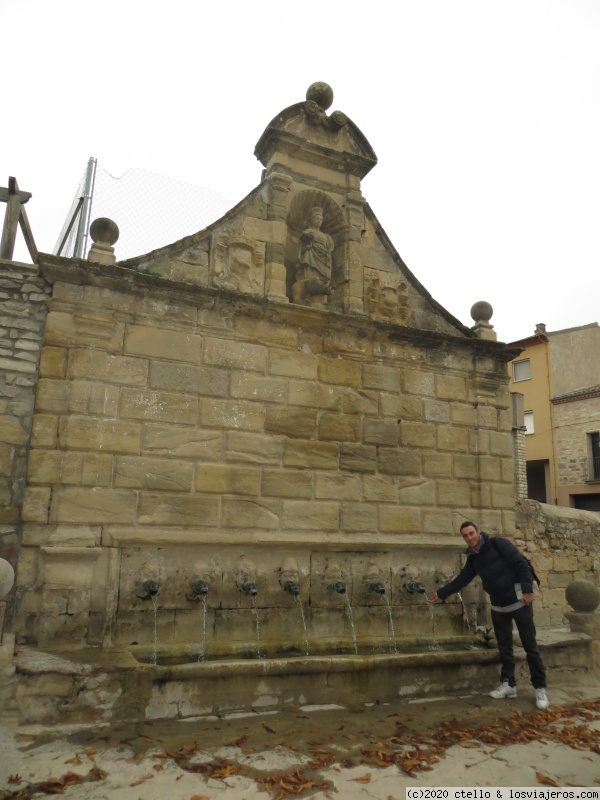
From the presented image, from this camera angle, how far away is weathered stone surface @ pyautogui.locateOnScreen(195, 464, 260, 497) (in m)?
5.45

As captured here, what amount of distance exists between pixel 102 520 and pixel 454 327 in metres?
4.57

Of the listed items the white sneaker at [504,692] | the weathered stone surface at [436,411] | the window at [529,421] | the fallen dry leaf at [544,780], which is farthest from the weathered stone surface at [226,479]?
the window at [529,421]

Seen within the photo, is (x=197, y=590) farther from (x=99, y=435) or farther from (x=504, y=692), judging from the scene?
(x=504, y=692)

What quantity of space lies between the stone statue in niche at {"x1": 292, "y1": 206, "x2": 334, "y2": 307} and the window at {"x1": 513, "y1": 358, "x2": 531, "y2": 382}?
18982 mm

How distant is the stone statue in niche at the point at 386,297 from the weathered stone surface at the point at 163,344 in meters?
2.17

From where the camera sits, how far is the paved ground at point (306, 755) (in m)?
3.19

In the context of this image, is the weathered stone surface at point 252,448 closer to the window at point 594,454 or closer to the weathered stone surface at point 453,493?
the weathered stone surface at point 453,493

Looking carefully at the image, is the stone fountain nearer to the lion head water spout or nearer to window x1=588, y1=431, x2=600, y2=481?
the lion head water spout

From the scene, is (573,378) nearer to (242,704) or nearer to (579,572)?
(579,572)

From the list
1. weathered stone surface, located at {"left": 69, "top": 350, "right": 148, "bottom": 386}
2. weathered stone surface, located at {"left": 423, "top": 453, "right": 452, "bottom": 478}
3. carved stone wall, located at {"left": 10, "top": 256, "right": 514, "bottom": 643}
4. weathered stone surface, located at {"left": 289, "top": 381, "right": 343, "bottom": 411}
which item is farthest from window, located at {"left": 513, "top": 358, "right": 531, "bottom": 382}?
weathered stone surface, located at {"left": 69, "top": 350, "right": 148, "bottom": 386}

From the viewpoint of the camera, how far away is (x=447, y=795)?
128 inches

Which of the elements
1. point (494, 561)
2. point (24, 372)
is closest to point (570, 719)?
point (494, 561)

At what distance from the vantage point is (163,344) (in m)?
5.54

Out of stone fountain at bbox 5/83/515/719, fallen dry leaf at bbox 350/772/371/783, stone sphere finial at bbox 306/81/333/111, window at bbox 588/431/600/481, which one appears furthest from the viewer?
window at bbox 588/431/600/481
